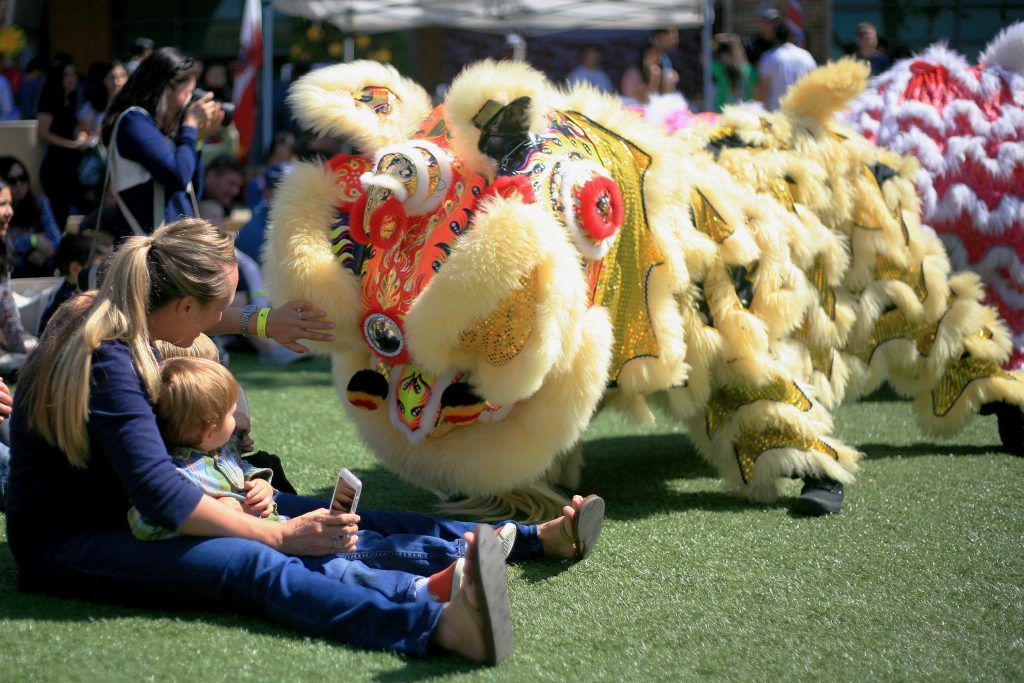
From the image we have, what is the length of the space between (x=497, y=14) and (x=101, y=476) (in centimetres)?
981

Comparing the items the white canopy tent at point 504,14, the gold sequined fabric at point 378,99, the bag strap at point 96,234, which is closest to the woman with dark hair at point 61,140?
the bag strap at point 96,234

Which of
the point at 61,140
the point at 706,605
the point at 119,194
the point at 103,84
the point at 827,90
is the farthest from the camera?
the point at 103,84

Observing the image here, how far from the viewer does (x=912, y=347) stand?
4.01m

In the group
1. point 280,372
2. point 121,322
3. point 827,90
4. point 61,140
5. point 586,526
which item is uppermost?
point 827,90

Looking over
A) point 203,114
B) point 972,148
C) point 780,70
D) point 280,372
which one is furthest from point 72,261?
point 780,70

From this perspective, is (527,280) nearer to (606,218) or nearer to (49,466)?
(606,218)

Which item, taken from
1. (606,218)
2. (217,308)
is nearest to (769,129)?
(606,218)

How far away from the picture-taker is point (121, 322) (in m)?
2.42

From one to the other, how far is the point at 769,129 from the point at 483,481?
1.77 m

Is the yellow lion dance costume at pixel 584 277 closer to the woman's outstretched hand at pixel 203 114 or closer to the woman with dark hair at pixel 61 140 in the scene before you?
the woman's outstretched hand at pixel 203 114

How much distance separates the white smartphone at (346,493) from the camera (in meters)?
2.45

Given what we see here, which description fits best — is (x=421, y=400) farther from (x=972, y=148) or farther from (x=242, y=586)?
(x=972, y=148)

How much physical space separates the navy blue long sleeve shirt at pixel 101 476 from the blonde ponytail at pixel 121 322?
0.08 ft

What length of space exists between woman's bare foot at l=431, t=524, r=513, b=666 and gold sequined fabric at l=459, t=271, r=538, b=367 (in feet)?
1.93
